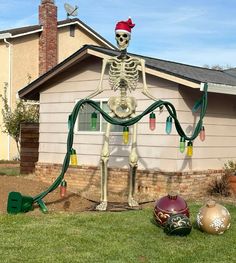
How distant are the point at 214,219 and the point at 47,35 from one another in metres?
18.3

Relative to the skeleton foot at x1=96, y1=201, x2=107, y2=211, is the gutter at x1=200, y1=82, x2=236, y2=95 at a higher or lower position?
higher

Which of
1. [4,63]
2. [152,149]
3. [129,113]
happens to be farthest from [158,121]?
[4,63]

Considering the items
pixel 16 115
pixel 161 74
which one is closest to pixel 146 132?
pixel 161 74

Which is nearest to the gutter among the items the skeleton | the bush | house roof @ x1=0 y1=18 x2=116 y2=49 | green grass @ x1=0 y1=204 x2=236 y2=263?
the skeleton

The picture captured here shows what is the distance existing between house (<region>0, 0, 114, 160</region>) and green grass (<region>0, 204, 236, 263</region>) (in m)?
15.4

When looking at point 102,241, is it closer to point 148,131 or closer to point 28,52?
point 148,131

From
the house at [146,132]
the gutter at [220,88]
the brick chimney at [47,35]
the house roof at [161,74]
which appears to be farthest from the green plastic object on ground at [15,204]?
the brick chimney at [47,35]

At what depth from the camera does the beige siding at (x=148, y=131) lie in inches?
448

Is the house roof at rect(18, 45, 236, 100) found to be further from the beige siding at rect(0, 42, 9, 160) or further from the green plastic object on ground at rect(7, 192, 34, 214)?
the beige siding at rect(0, 42, 9, 160)

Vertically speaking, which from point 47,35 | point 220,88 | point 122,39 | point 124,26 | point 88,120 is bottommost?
point 88,120

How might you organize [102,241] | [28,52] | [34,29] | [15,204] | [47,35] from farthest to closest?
1. [47,35]
2. [28,52]
3. [34,29]
4. [15,204]
5. [102,241]

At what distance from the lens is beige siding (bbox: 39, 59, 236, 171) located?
1139 cm

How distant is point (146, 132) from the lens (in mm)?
11719

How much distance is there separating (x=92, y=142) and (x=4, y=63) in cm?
1222
